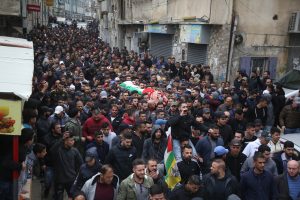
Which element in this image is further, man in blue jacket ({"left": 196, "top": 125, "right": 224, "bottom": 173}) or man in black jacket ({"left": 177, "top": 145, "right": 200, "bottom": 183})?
man in blue jacket ({"left": 196, "top": 125, "right": 224, "bottom": 173})

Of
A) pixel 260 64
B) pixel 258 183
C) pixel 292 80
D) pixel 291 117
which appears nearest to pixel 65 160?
pixel 258 183

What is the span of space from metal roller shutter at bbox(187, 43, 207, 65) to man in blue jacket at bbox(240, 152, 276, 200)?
43.0 ft

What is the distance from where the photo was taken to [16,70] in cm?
613

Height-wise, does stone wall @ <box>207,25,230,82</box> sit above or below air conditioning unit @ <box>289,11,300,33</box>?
below

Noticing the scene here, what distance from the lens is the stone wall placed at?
17.1 metres

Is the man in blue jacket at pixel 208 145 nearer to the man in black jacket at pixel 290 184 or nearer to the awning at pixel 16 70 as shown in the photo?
the man in black jacket at pixel 290 184

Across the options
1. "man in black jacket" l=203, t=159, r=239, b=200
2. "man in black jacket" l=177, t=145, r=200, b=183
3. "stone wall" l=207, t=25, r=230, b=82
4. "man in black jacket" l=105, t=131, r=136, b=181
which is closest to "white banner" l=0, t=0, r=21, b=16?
"stone wall" l=207, t=25, r=230, b=82

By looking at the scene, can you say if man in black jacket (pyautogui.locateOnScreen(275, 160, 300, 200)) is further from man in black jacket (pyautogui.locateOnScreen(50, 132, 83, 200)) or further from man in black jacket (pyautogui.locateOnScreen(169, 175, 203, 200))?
man in black jacket (pyautogui.locateOnScreen(50, 132, 83, 200))

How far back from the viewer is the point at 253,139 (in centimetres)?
792

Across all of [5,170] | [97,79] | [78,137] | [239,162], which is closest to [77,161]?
[78,137]

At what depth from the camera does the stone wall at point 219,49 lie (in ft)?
Result: 56.1

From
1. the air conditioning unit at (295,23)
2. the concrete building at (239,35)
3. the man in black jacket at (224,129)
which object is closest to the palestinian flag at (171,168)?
the man in black jacket at (224,129)

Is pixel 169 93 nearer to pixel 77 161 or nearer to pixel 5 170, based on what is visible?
pixel 77 161

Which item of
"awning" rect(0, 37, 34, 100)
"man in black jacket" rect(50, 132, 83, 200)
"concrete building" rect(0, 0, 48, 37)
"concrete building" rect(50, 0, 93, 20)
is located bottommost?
"man in black jacket" rect(50, 132, 83, 200)
